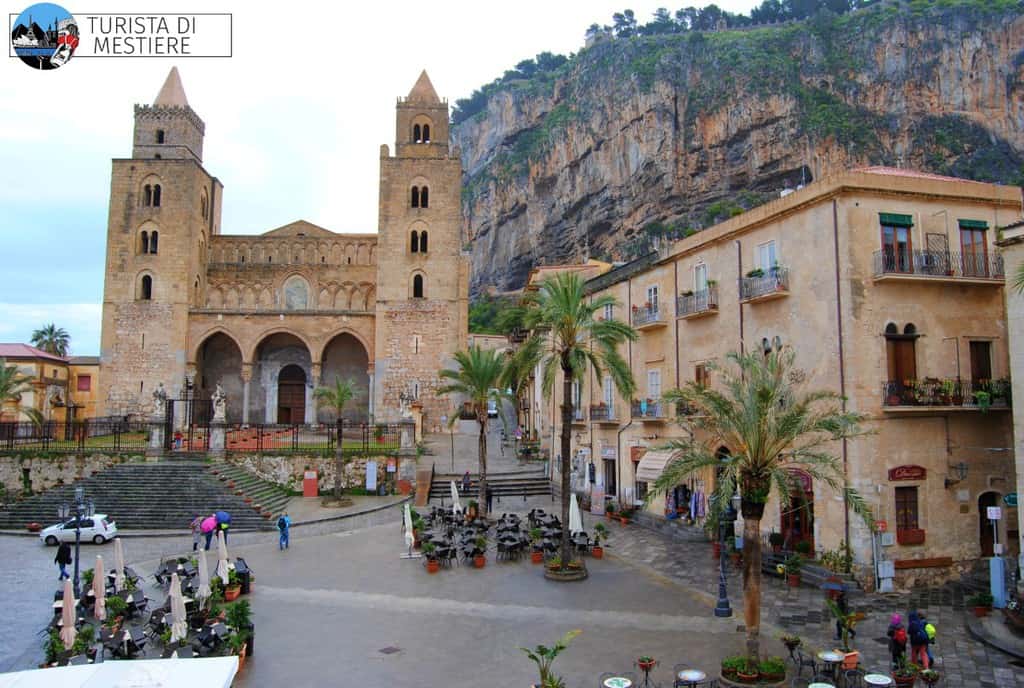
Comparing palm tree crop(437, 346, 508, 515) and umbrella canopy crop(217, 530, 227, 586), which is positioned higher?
palm tree crop(437, 346, 508, 515)

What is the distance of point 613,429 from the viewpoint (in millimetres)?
27672

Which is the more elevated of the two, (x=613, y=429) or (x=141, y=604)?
(x=613, y=429)

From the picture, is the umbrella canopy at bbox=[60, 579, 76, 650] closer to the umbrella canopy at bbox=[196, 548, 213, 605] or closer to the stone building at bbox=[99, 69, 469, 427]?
the umbrella canopy at bbox=[196, 548, 213, 605]

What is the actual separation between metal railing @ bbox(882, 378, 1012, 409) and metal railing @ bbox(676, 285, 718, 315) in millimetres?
5925

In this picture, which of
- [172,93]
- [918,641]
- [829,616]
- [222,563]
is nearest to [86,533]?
[222,563]

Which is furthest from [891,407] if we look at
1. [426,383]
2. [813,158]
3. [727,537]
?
[813,158]

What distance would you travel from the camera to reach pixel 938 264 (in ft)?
57.1

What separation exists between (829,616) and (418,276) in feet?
124

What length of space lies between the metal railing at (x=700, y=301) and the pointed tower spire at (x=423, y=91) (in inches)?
1352

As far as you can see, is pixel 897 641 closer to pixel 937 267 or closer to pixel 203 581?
pixel 937 267

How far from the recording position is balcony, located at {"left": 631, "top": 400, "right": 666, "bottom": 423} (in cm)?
2373

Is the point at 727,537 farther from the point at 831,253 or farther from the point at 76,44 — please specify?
the point at 76,44

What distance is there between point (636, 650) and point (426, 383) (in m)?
35.5

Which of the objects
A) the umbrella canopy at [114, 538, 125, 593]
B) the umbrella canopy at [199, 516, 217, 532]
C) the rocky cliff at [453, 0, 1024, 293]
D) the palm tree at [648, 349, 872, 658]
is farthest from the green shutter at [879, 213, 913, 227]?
the rocky cliff at [453, 0, 1024, 293]
